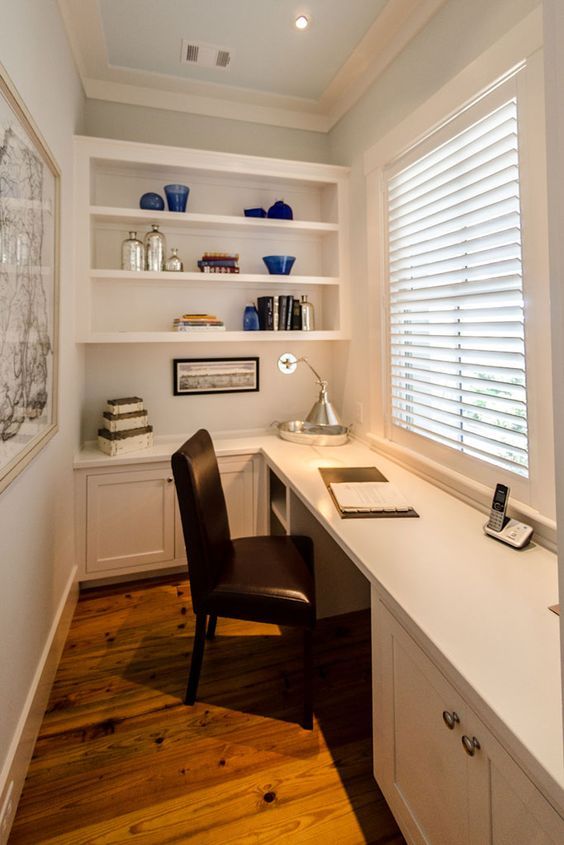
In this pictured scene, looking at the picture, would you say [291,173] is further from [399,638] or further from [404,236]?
[399,638]

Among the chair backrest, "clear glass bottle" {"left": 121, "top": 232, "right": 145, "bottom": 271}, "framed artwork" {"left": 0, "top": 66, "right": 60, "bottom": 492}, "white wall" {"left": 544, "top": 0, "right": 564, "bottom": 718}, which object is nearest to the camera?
"white wall" {"left": 544, "top": 0, "right": 564, "bottom": 718}

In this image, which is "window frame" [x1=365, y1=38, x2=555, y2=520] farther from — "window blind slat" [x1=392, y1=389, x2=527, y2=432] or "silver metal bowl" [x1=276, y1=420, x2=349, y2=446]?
"silver metal bowl" [x1=276, y1=420, x2=349, y2=446]

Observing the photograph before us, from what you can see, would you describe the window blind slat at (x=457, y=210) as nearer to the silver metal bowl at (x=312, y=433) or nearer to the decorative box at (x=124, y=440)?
the silver metal bowl at (x=312, y=433)

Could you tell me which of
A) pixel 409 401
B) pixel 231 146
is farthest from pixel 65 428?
pixel 231 146

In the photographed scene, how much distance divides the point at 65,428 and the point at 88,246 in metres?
0.97

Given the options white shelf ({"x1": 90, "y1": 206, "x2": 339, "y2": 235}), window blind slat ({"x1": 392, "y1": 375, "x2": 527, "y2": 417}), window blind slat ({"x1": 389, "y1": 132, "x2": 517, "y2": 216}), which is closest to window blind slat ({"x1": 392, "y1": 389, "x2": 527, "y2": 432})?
window blind slat ({"x1": 392, "y1": 375, "x2": 527, "y2": 417})

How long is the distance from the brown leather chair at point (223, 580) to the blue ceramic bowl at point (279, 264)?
1.41 m

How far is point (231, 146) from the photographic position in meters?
2.80

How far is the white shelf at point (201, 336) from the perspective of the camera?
2387 millimetres

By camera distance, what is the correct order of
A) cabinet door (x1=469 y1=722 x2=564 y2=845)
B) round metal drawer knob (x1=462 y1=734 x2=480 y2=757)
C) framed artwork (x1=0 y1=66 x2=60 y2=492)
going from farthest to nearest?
framed artwork (x1=0 y1=66 x2=60 y2=492) → round metal drawer knob (x1=462 y1=734 x2=480 y2=757) → cabinet door (x1=469 y1=722 x2=564 y2=845)

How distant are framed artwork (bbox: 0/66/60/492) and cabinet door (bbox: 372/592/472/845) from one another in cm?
109

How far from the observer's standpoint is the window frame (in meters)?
1.35

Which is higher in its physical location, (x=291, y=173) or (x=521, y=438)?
(x=291, y=173)

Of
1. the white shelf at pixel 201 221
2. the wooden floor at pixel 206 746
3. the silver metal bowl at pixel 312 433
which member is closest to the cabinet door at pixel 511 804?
the wooden floor at pixel 206 746
